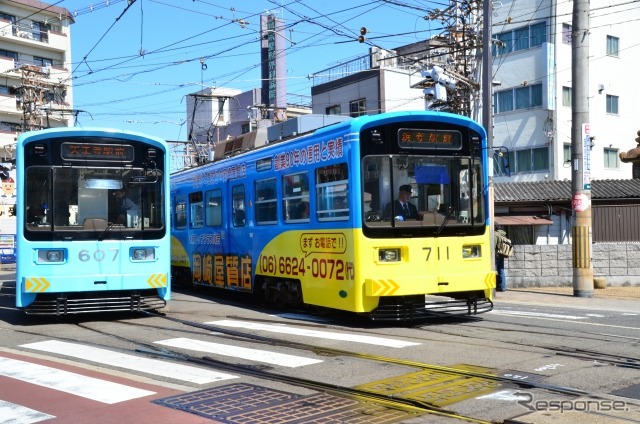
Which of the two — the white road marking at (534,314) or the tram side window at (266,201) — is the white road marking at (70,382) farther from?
the white road marking at (534,314)

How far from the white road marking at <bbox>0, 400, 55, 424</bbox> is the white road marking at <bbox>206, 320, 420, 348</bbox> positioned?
455 cm

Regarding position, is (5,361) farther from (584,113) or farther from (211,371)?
(584,113)

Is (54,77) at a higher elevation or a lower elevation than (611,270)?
higher

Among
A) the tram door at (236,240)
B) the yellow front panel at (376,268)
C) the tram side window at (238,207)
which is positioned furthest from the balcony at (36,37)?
the yellow front panel at (376,268)

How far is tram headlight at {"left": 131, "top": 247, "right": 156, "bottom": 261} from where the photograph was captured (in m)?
12.5

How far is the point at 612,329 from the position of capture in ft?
36.5

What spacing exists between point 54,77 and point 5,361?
52.8 meters

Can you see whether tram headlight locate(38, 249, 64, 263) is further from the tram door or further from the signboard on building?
the signboard on building

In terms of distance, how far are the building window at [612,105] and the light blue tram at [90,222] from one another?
28.5 meters

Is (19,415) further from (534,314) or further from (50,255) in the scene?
(534,314)

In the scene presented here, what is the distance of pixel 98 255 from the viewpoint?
12.2 meters

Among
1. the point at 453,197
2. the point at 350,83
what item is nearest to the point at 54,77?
the point at 350,83

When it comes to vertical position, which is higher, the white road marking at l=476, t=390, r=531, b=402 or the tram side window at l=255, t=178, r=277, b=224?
the tram side window at l=255, t=178, r=277, b=224

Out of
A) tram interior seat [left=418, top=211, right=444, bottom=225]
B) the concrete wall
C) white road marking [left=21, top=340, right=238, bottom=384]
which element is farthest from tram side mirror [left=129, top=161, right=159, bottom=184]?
the concrete wall
